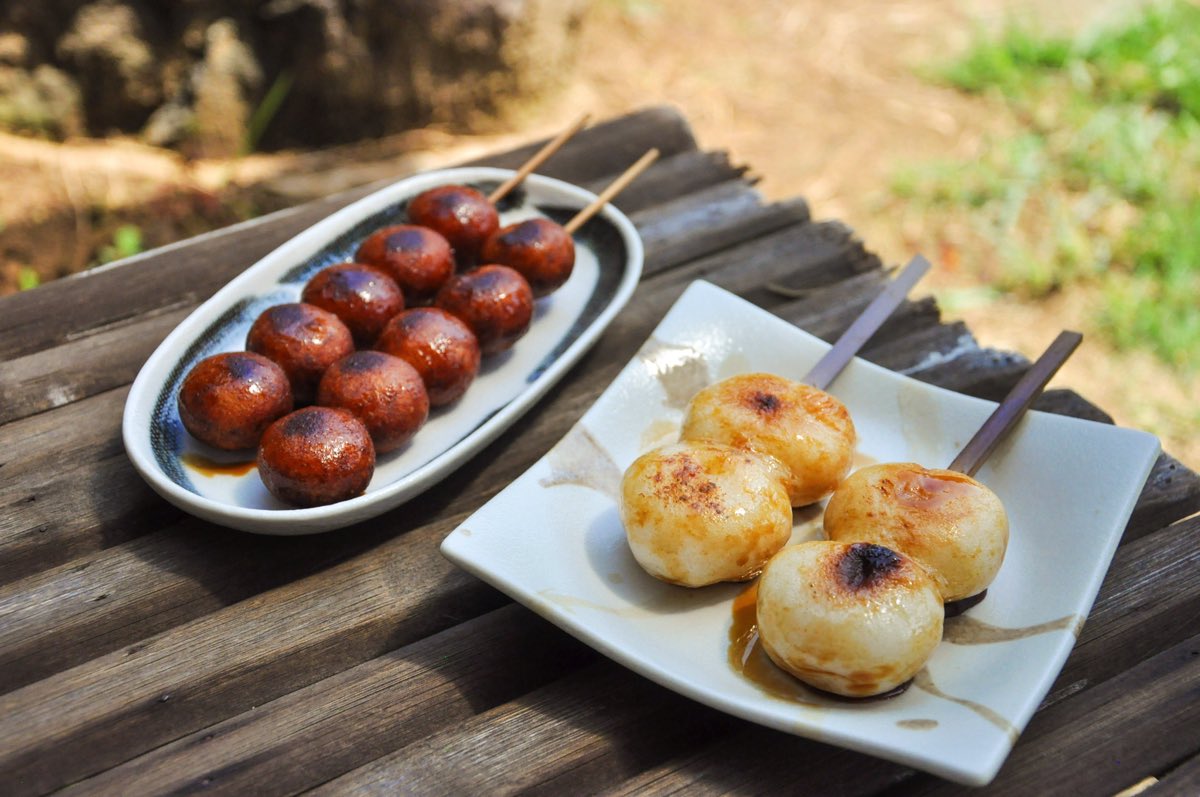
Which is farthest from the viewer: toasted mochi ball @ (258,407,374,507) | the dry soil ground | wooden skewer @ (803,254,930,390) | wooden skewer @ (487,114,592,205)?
the dry soil ground

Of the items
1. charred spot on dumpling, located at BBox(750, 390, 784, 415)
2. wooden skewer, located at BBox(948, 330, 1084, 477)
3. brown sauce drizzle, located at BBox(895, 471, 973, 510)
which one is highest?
wooden skewer, located at BBox(948, 330, 1084, 477)

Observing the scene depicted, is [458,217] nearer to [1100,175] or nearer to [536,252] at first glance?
[536,252]

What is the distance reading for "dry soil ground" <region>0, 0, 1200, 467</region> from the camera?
477 cm

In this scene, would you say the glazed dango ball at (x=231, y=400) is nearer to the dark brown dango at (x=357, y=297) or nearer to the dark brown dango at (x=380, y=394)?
the dark brown dango at (x=380, y=394)

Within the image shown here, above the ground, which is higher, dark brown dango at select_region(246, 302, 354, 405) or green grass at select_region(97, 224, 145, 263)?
dark brown dango at select_region(246, 302, 354, 405)

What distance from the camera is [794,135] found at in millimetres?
5945

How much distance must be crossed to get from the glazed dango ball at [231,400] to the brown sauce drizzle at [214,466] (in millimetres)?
47

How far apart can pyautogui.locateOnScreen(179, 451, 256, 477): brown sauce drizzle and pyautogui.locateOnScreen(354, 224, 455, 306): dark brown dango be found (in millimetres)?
614

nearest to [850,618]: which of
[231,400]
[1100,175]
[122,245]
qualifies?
[231,400]

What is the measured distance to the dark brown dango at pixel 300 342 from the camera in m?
2.37

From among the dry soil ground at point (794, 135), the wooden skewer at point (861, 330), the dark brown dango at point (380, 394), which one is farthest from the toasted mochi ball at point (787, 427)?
the dry soil ground at point (794, 135)

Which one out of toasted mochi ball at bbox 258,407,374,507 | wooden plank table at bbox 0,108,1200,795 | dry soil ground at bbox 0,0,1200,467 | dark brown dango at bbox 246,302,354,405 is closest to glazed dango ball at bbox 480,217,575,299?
wooden plank table at bbox 0,108,1200,795

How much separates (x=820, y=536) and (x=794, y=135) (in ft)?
13.6

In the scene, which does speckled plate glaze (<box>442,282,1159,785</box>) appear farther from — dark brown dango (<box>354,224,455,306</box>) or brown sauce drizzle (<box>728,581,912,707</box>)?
dark brown dango (<box>354,224,455,306</box>)
